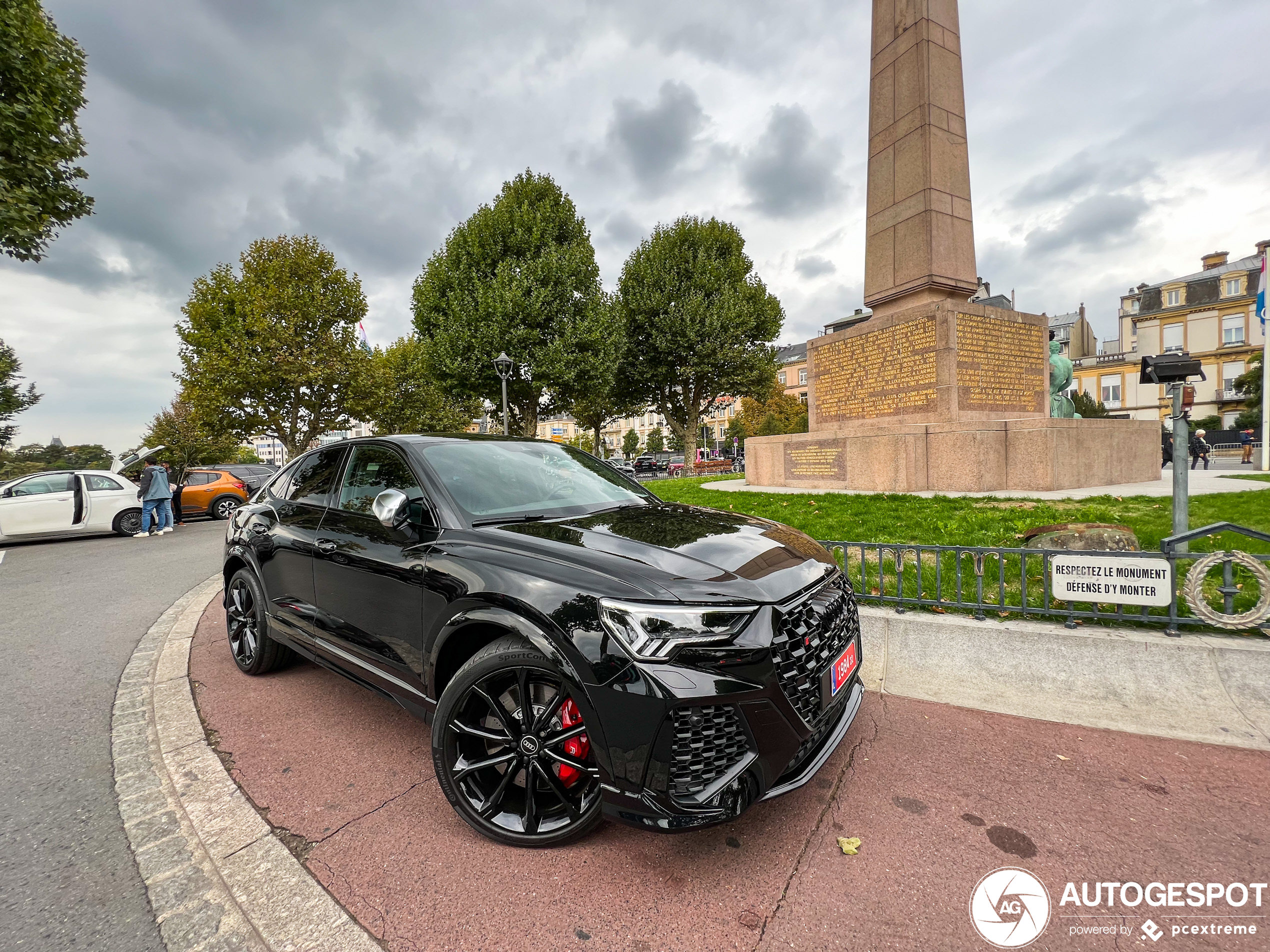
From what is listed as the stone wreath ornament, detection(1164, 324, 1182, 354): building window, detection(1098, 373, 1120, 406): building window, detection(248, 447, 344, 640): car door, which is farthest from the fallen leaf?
detection(1164, 324, 1182, 354): building window

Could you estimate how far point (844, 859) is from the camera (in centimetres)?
207

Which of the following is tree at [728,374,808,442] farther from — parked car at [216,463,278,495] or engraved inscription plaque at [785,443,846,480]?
engraved inscription plaque at [785,443,846,480]

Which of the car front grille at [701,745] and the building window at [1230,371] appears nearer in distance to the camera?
the car front grille at [701,745]

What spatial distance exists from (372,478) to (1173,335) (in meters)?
74.9

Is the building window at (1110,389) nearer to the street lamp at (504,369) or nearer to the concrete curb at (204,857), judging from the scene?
the street lamp at (504,369)

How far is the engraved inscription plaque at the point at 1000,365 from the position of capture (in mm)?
9414

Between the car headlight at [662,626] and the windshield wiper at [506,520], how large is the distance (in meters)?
0.88

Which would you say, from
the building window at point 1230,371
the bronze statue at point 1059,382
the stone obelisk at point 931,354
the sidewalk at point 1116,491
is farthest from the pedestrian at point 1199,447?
the building window at point 1230,371

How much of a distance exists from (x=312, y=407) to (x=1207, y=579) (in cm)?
3028

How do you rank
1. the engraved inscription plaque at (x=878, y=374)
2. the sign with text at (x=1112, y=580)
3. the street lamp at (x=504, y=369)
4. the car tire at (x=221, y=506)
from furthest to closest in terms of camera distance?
the street lamp at (x=504, y=369) < the car tire at (x=221, y=506) < the engraved inscription plaque at (x=878, y=374) < the sign with text at (x=1112, y=580)

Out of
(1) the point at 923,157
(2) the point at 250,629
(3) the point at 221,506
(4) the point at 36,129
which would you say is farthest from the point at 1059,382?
(3) the point at 221,506

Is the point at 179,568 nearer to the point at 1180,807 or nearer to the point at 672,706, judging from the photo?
the point at 672,706

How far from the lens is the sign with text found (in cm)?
323

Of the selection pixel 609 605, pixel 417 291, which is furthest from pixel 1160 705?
pixel 417 291
